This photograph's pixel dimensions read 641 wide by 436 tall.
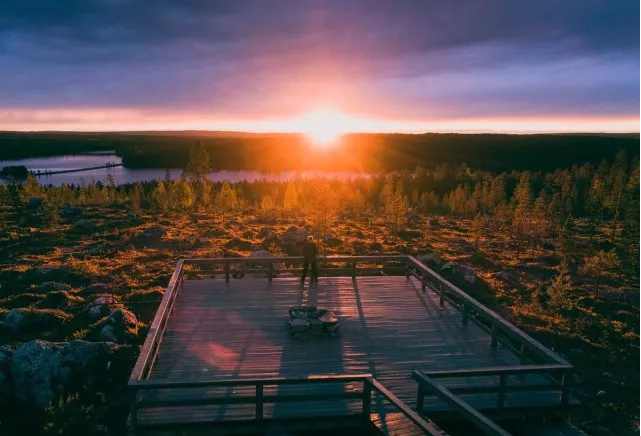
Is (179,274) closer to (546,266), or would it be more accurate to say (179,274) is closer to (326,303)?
(326,303)

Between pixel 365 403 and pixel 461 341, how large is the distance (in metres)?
4.45

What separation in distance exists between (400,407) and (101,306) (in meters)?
13.8

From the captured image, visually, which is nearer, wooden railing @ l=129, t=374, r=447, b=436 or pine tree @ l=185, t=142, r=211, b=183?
wooden railing @ l=129, t=374, r=447, b=436

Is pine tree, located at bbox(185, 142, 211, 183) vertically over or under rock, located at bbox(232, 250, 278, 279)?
over

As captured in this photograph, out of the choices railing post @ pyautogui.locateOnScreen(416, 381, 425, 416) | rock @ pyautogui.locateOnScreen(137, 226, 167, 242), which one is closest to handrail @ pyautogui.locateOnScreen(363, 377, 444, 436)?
railing post @ pyautogui.locateOnScreen(416, 381, 425, 416)

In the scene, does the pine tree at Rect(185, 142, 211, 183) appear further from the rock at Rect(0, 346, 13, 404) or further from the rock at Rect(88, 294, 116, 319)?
the rock at Rect(0, 346, 13, 404)

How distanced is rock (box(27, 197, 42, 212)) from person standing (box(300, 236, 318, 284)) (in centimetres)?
3493

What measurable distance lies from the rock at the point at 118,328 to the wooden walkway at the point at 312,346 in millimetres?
2119

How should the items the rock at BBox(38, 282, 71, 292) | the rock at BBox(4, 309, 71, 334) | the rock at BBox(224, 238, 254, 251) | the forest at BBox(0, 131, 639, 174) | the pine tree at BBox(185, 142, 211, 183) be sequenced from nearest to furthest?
1. the rock at BBox(4, 309, 71, 334)
2. the rock at BBox(38, 282, 71, 292)
3. the rock at BBox(224, 238, 254, 251)
4. the pine tree at BBox(185, 142, 211, 183)
5. the forest at BBox(0, 131, 639, 174)

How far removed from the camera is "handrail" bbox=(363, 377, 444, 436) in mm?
6894

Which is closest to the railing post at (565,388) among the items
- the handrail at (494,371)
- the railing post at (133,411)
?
the handrail at (494,371)

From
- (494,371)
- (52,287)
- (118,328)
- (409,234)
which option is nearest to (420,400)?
(494,371)

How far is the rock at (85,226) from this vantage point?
32.8 meters

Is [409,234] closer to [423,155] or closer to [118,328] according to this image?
[118,328]
